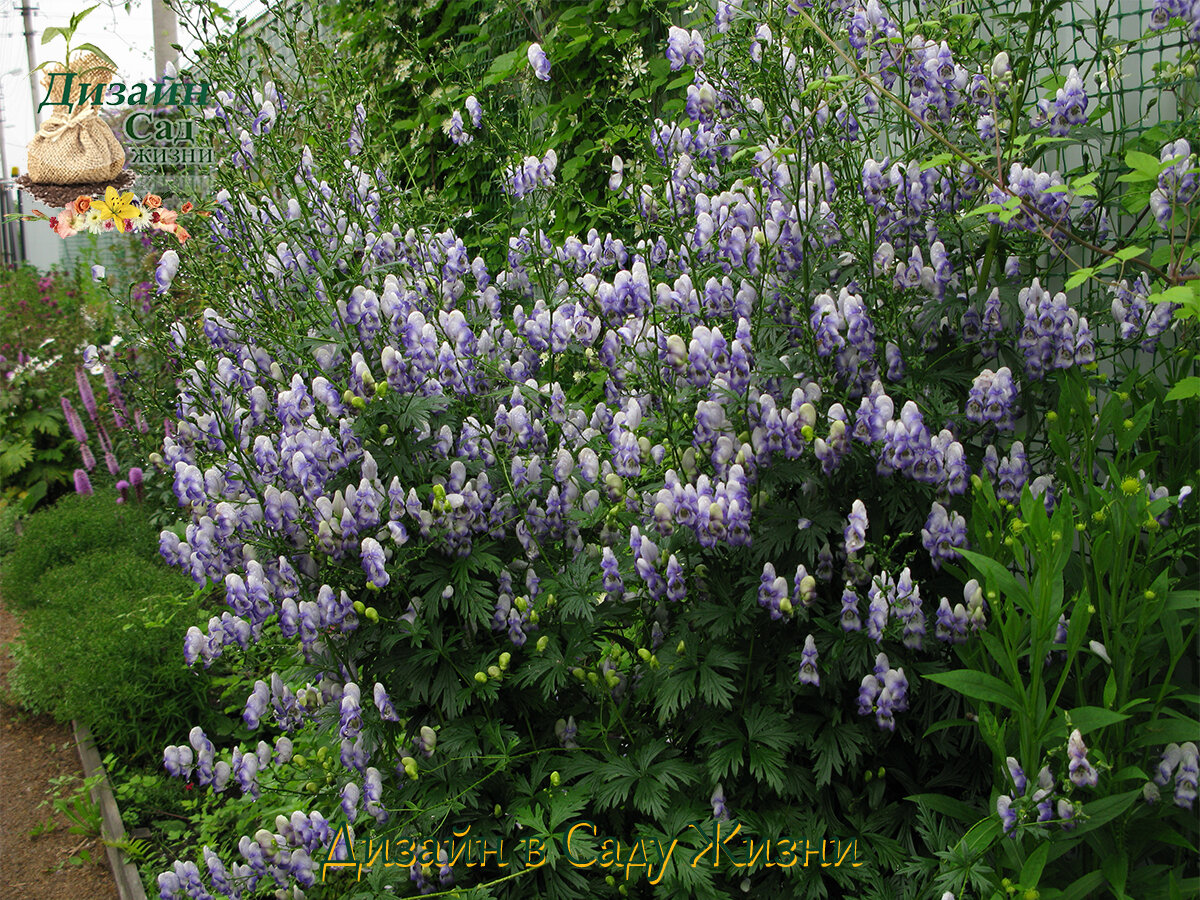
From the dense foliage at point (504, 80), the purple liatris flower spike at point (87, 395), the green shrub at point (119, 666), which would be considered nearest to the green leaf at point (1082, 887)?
the dense foliage at point (504, 80)

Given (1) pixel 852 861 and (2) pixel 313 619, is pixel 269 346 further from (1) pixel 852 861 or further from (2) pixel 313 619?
(1) pixel 852 861

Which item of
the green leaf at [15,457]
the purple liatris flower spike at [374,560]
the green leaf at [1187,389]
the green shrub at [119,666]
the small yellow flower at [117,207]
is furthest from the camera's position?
the green leaf at [15,457]

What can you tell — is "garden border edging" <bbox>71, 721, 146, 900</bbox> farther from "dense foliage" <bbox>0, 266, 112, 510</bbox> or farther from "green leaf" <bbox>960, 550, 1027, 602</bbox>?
"dense foliage" <bbox>0, 266, 112, 510</bbox>

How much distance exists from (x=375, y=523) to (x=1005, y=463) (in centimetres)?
159

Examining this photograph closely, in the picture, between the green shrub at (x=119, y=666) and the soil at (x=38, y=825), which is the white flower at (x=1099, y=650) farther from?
the green shrub at (x=119, y=666)

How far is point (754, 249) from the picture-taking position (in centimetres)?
223

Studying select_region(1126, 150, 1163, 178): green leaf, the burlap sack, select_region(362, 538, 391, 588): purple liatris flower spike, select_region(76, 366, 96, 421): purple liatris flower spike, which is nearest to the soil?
select_region(362, 538, 391, 588): purple liatris flower spike

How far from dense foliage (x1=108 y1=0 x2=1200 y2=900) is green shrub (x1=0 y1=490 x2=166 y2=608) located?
385 cm

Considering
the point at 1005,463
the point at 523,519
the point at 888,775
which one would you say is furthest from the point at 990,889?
the point at 523,519

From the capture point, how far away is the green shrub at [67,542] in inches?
232

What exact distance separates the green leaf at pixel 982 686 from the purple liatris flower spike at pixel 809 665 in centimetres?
33

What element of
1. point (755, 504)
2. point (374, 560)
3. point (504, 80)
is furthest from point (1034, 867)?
point (504, 80)

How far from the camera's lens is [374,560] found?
2.22 m

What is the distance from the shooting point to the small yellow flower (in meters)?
5.57
